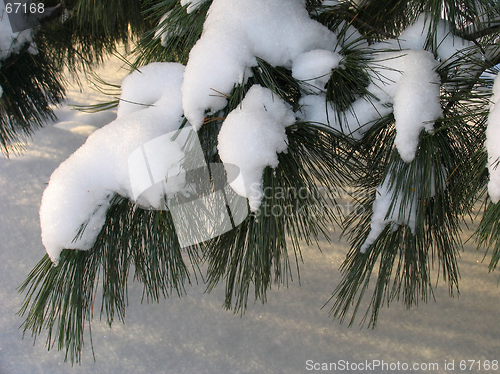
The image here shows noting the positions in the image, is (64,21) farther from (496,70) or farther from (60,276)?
(496,70)

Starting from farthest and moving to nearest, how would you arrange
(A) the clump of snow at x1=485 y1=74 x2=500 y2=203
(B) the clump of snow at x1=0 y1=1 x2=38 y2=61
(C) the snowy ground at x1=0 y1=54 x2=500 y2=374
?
1. (C) the snowy ground at x1=0 y1=54 x2=500 y2=374
2. (B) the clump of snow at x1=0 y1=1 x2=38 y2=61
3. (A) the clump of snow at x1=485 y1=74 x2=500 y2=203

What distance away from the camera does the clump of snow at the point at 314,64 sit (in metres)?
0.34

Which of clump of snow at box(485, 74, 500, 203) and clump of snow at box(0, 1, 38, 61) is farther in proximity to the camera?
clump of snow at box(0, 1, 38, 61)

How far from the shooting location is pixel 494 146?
28cm

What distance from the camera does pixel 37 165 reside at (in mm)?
1079

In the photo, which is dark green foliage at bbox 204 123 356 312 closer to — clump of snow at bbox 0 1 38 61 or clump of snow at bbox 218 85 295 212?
clump of snow at bbox 218 85 295 212

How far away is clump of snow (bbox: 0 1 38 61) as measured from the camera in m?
0.52

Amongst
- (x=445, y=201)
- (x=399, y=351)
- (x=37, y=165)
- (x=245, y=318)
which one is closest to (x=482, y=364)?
(x=399, y=351)

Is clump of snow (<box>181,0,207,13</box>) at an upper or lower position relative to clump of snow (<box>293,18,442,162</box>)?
upper

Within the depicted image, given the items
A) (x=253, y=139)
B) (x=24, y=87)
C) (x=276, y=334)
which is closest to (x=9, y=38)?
(x=24, y=87)

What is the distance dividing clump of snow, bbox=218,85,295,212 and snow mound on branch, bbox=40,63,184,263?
0.23 ft

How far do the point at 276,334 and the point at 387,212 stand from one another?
59 cm

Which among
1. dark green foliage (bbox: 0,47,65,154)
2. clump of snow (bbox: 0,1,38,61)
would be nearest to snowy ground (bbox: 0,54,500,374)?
dark green foliage (bbox: 0,47,65,154)

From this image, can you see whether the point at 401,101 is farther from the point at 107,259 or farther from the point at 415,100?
the point at 107,259
